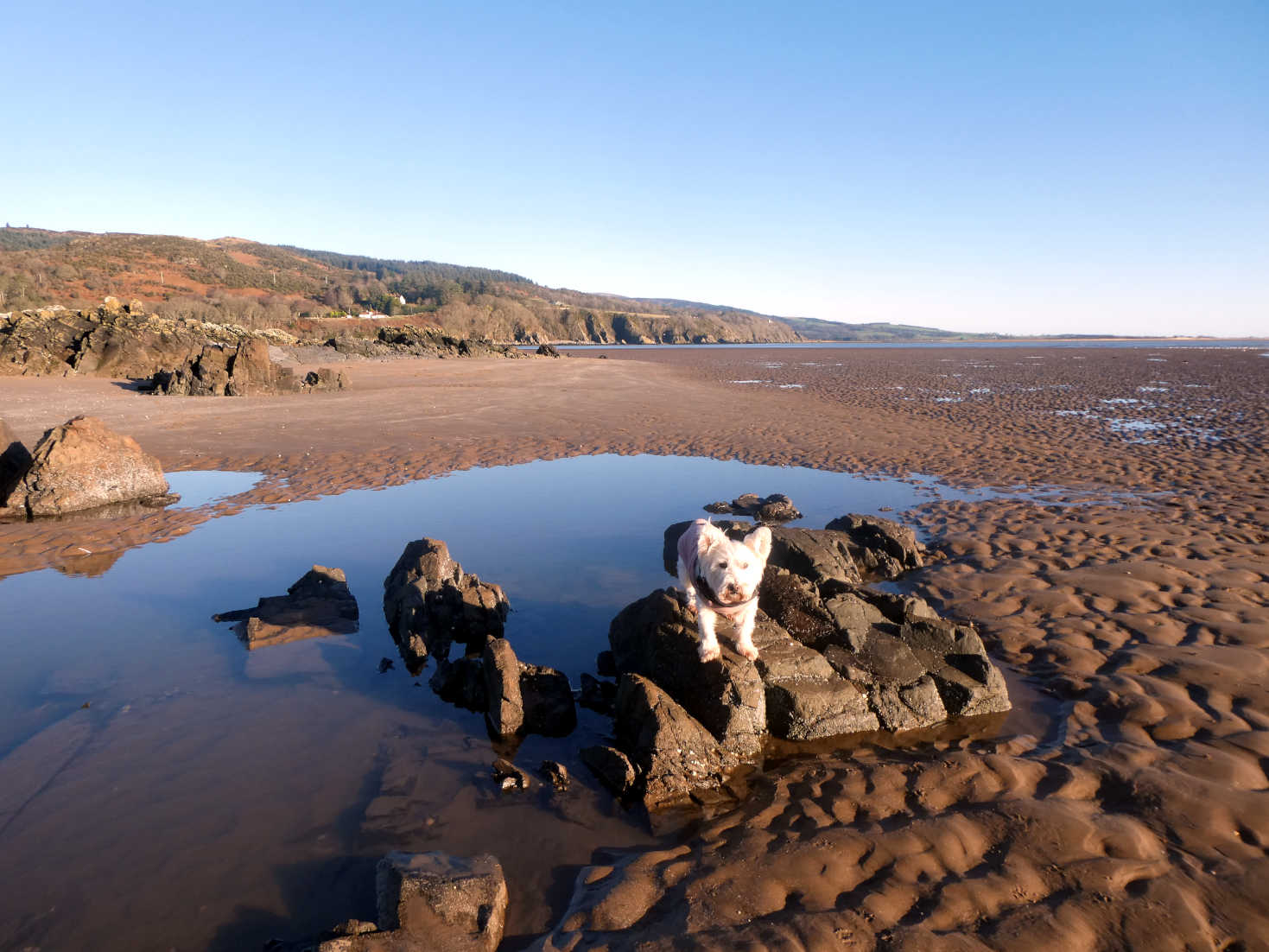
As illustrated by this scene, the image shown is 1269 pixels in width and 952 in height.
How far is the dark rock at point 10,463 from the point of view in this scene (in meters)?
10.8

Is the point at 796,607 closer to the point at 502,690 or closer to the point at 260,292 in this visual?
the point at 502,690

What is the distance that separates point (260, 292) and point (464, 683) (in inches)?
3836

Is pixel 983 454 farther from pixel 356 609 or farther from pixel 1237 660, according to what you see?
pixel 356 609

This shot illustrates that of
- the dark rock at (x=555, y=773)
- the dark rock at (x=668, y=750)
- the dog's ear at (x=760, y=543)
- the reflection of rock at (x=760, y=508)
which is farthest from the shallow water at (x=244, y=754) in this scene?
the reflection of rock at (x=760, y=508)

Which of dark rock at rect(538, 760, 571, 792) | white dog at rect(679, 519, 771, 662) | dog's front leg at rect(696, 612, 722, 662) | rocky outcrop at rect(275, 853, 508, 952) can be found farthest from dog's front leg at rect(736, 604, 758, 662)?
rocky outcrop at rect(275, 853, 508, 952)

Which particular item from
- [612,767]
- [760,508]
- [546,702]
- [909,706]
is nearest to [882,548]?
[760,508]

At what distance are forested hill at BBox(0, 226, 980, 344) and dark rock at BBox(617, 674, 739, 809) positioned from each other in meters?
68.0

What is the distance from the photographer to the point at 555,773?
4629 millimetres

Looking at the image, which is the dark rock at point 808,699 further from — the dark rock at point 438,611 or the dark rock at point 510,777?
the dark rock at point 438,611

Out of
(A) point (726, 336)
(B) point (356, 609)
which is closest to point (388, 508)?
(B) point (356, 609)

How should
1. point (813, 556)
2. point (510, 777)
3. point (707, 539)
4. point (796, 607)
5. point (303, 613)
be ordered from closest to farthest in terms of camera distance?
point (510, 777) < point (707, 539) < point (796, 607) < point (303, 613) < point (813, 556)

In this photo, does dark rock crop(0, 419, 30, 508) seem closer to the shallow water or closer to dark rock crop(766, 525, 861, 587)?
the shallow water

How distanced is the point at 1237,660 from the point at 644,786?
19.0ft

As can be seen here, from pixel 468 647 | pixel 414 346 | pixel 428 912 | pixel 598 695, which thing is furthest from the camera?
pixel 414 346
